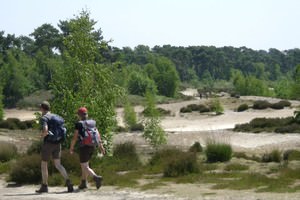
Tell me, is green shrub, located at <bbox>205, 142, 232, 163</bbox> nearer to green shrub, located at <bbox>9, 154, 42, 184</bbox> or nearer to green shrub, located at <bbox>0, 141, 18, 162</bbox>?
green shrub, located at <bbox>9, 154, 42, 184</bbox>

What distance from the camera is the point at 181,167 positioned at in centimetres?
1532

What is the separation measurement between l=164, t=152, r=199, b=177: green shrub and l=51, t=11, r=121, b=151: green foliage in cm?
340

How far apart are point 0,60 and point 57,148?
85274mm

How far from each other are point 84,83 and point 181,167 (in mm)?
4816

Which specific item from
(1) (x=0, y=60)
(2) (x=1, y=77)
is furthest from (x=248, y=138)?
(1) (x=0, y=60)

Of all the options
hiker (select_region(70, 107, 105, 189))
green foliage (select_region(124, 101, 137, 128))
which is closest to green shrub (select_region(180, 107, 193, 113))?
green foliage (select_region(124, 101, 137, 128))

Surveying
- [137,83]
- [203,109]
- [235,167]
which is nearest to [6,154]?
[235,167]

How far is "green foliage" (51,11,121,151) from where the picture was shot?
18.0m

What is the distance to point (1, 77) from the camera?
8231cm

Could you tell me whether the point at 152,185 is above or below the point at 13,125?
above

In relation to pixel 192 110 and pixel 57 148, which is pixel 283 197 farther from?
pixel 192 110

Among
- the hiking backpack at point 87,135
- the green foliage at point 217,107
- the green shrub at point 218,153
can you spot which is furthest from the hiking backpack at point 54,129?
the green foliage at point 217,107

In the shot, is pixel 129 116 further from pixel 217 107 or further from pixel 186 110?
pixel 186 110

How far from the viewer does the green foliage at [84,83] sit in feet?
59.1
